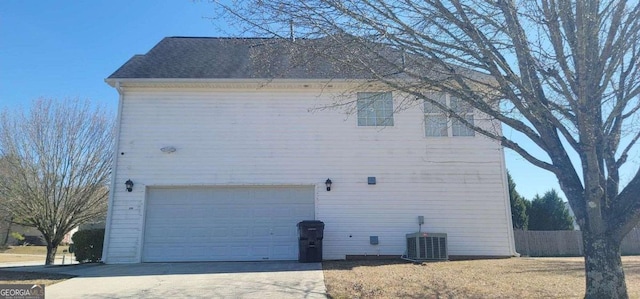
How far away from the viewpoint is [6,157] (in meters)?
16.6

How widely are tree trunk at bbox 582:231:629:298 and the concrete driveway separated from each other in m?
3.59

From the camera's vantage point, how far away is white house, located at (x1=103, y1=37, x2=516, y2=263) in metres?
12.0

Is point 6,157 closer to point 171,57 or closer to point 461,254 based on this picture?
point 171,57

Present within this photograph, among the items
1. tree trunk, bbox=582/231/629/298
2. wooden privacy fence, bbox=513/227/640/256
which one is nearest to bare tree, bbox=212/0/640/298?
tree trunk, bbox=582/231/629/298

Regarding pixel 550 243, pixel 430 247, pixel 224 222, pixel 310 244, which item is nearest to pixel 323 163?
pixel 310 244

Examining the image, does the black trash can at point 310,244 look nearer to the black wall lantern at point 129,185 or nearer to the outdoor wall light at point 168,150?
the outdoor wall light at point 168,150

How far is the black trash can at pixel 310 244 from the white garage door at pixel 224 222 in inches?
35.8

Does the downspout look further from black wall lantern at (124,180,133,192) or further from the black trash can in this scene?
the black trash can

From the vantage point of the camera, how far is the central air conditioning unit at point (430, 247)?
1139 centimetres

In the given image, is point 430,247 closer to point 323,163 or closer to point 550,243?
point 323,163

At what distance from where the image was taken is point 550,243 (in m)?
19.6

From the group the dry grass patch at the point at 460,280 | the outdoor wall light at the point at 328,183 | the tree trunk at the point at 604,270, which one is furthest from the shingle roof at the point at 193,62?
the tree trunk at the point at 604,270

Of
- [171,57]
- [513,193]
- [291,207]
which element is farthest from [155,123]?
[513,193]

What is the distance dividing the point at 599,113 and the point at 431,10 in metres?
2.66
